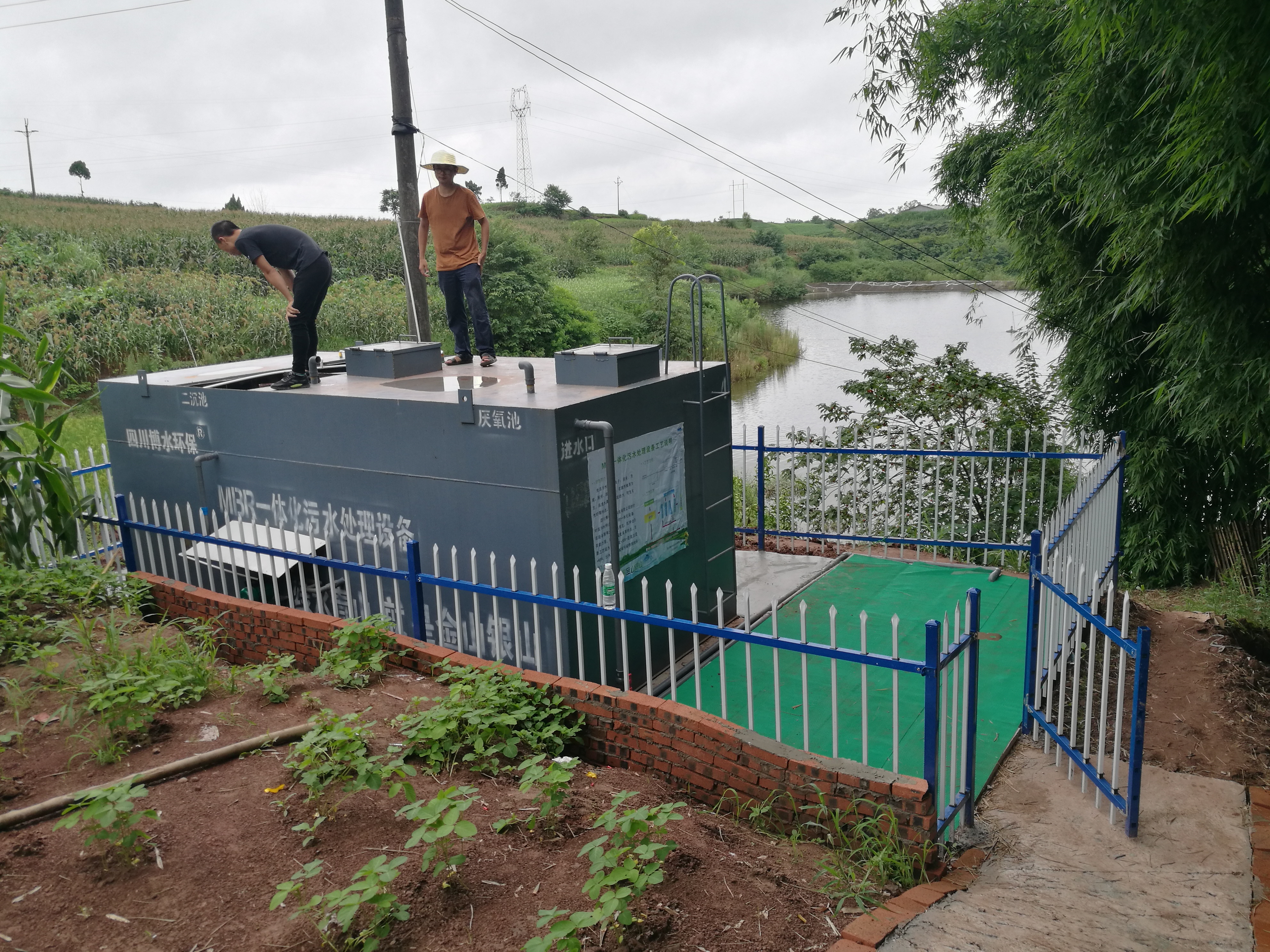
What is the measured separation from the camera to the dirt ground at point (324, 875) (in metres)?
3.15

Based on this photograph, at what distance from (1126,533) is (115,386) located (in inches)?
421

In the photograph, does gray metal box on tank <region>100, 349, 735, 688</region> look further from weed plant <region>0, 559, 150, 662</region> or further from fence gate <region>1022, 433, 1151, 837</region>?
fence gate <region>1022, 433, 1151, 837</region>

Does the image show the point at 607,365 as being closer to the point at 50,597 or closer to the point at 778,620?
the point at 778,620

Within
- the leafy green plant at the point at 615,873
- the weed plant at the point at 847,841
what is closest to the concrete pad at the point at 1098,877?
the weed plant at the point at 847,841

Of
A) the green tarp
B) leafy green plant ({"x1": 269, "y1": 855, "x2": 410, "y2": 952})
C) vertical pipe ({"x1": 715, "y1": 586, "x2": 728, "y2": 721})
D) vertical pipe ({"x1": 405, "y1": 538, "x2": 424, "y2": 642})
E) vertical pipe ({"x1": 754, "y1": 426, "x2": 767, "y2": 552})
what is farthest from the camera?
vertical pipe ({"x1": 754, "y1": 426, "x2": 767, "y2": 552})

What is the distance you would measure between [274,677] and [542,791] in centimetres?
204

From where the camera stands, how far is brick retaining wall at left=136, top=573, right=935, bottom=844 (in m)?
4.02

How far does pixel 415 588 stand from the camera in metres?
5.84

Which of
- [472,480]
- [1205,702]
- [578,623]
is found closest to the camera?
[578,623]

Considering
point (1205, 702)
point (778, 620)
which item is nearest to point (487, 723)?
point (778, 620)

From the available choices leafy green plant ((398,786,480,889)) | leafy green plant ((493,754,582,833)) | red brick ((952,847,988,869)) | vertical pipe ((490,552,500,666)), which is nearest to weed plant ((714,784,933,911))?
red brick ((952,847,988,869))

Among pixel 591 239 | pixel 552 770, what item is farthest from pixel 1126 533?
pixel 591 239

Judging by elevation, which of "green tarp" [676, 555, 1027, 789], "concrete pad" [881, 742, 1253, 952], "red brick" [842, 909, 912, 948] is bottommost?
"green tarp" [676, 555, 1027, 789]

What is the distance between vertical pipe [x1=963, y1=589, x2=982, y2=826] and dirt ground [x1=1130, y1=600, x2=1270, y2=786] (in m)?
1.37
